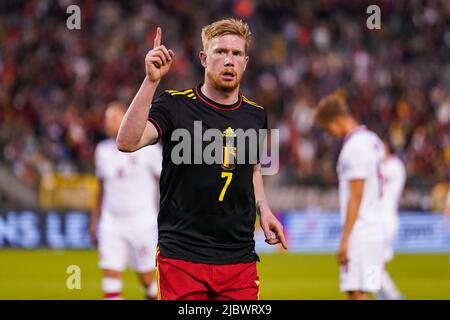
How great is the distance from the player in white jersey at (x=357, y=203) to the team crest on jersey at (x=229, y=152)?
318 centimetres

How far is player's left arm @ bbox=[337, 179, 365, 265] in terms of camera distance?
8.46 meters

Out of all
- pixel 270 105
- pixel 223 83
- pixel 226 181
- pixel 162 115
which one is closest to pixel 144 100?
pixel 162 115

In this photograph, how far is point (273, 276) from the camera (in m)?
15.7

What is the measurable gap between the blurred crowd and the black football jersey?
16232 mm

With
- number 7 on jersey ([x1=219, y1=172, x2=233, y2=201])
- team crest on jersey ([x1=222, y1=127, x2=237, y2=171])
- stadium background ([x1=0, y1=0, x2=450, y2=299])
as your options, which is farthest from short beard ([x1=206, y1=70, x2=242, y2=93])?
stadium background ([x1=0, y1=0, x2=450, y2=299])

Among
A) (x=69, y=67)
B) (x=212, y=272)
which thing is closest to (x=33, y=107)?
(x=69, y=67)

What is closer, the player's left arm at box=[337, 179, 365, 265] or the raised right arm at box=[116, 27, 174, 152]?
the raised right arm at box=[116, 27, 174, 152]

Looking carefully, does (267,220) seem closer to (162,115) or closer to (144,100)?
(162,115)

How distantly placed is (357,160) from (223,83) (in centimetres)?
344

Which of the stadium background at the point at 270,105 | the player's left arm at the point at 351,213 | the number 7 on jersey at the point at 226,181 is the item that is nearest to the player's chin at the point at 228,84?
the number 7 on jersey at the point at 226,181

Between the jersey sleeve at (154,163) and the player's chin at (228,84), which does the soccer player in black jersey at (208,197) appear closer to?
the player's chin at (228,84)

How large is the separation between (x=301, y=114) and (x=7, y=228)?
937cm

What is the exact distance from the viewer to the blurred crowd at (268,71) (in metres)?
23.8

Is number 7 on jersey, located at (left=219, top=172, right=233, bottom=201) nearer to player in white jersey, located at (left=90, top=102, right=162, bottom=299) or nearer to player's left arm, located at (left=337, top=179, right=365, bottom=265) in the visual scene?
player's left arm, located at (left=337, top=179, right=365, bottom=265)
